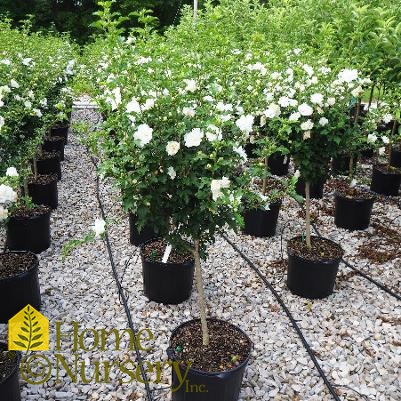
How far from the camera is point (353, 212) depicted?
505 centimetres

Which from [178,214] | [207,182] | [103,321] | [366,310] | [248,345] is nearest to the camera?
[207,182]

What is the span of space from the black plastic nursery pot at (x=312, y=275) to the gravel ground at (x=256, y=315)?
7cm

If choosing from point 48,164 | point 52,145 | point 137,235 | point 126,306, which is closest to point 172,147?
point 126,306

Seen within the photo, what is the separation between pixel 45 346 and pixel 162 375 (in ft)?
2.79

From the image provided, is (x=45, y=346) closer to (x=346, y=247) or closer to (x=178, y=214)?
(x=178, y=214)

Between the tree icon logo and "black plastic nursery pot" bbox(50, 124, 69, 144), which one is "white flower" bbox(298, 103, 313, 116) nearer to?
the tree icon logo

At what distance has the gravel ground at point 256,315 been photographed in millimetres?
2902

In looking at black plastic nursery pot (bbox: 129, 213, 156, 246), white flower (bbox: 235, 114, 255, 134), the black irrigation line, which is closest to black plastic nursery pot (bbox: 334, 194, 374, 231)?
black plastic nursery pot (bbox: 129, 213, 156, 246)

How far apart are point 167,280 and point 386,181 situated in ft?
12.5

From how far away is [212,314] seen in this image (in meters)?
3.62

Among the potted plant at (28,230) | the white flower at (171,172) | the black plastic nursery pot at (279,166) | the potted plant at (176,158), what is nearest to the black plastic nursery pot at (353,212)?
the black plastic nursery pot at (279,166)

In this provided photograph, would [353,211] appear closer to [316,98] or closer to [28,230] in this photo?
[316,98]

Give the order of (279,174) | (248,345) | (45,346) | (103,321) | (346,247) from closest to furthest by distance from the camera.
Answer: (248,345)
(45,346)
(103,321)
(346,247)
(279,174)

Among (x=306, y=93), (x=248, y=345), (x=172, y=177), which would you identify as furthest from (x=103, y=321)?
(x=306, y=93)
